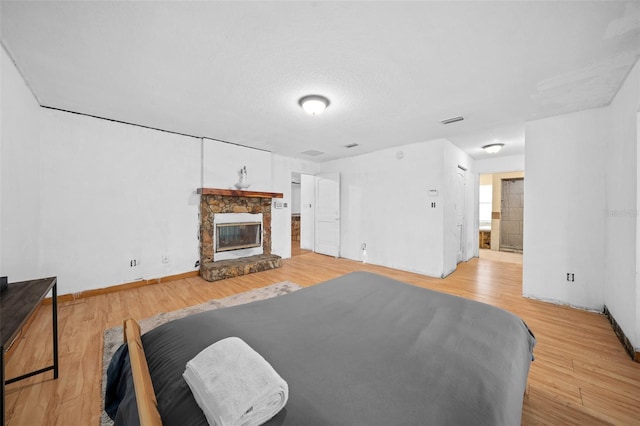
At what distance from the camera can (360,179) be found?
225 inches

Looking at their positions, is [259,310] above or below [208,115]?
below

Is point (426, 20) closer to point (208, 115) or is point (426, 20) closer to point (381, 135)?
point (381, 135)

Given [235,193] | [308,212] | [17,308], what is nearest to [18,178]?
[17,308]

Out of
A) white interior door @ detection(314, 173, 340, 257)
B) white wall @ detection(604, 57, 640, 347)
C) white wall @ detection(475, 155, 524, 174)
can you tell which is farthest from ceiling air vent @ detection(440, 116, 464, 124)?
white wall @ detection(475, 155, 524, 174)

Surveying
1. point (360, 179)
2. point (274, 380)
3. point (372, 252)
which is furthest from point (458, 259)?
point (274, 380)

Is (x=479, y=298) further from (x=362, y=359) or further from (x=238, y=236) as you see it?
(x=238, y=236)

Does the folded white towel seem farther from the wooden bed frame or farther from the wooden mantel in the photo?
the wooden mantel

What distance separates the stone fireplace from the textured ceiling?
1699 mm

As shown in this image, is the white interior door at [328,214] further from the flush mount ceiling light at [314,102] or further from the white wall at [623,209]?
the white wall at [623,209]

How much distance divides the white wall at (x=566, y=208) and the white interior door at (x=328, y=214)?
3664 mm

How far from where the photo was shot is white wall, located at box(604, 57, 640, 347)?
2.15 meters

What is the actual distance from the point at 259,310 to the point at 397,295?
104 cm

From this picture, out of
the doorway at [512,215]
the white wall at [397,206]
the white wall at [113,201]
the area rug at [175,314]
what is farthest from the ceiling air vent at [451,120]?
the doorway at [512,215]

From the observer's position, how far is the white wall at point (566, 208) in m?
3.03
